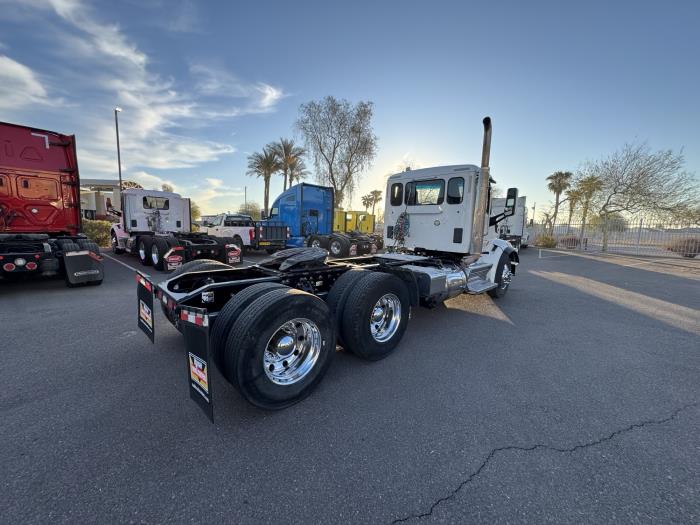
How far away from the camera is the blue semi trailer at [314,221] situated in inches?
564

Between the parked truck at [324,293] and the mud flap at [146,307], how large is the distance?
0.01 meters

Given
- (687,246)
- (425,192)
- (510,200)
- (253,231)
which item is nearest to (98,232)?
(253,231)

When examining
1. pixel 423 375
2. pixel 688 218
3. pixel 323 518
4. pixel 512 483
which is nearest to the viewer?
pixel 323 518

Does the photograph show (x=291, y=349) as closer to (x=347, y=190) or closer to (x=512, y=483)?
(x=512, y=483)

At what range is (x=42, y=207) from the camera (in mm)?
7090

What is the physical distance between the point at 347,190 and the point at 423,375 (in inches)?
1129

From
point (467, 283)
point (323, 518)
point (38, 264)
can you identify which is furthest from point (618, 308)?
point (38, 264)

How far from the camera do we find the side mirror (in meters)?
5.73

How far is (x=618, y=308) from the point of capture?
6289 mm

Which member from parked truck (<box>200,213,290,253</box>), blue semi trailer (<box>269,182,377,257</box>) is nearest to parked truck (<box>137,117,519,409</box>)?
blue semi trailer (<box>269,182,377,257</box>)

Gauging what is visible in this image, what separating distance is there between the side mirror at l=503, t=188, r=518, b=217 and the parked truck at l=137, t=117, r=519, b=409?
0.04 metres

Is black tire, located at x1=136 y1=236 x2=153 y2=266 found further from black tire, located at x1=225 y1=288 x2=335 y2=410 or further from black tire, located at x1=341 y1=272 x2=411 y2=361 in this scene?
black tire, located at x1=225 y1=288 x2=335 y2=410

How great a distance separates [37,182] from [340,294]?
7964 mm

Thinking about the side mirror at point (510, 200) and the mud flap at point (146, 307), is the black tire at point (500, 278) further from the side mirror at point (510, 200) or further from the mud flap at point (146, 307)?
the mud flap at point (146, 307)
